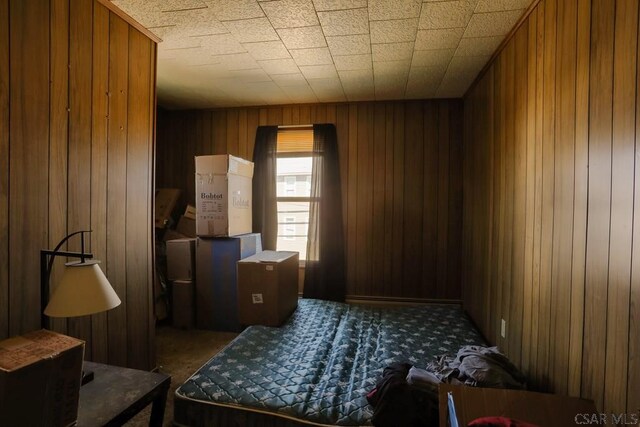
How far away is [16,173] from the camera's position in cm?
139

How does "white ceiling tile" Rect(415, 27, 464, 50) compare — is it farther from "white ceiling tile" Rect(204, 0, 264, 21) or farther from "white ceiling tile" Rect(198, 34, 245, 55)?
"white ceiling tile" Rect(198, 34, 245, 55)

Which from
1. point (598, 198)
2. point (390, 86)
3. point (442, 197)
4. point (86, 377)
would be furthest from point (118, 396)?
point (442, 197)

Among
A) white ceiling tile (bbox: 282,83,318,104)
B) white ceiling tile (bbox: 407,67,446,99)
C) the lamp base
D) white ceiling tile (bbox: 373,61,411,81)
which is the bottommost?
the lamp base

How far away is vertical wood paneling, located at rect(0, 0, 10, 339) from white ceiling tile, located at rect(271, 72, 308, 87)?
6.24 ft

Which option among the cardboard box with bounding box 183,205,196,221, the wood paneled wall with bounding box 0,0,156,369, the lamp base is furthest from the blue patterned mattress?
the cardboard box with bounding box 183,205,196,221

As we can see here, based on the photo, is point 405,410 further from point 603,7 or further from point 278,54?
point 278,54

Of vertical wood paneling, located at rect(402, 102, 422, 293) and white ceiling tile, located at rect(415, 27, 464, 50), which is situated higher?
white ceiling tile, located at rect(415, 27, 464, 50)

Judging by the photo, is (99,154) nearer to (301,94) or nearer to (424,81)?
(301,94)

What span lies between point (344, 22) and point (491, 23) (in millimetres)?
941

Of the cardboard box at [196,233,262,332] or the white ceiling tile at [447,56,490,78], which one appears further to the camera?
the cardboard box at [196,233,262,332]

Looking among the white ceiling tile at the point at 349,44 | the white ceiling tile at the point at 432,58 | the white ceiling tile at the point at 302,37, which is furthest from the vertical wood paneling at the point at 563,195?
the white ceiling tile at the point at 302,37

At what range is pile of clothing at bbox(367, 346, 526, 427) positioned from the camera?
1429mm

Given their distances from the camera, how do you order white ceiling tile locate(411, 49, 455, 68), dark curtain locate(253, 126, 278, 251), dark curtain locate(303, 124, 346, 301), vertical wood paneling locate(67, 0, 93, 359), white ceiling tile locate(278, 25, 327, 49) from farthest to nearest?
1. dark curtain locate(253, 126, 278, 251)
2. dark curtain locate(303, 124, 346, 301)
3. white ceiling tile locate(411, 49, 455, 68)
4. white ceiling tile locate(278, 25, 327, 49)
5. vertical wood paneling locate(67, 0, 93, 359)

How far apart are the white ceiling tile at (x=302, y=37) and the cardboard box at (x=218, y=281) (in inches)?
69.1
